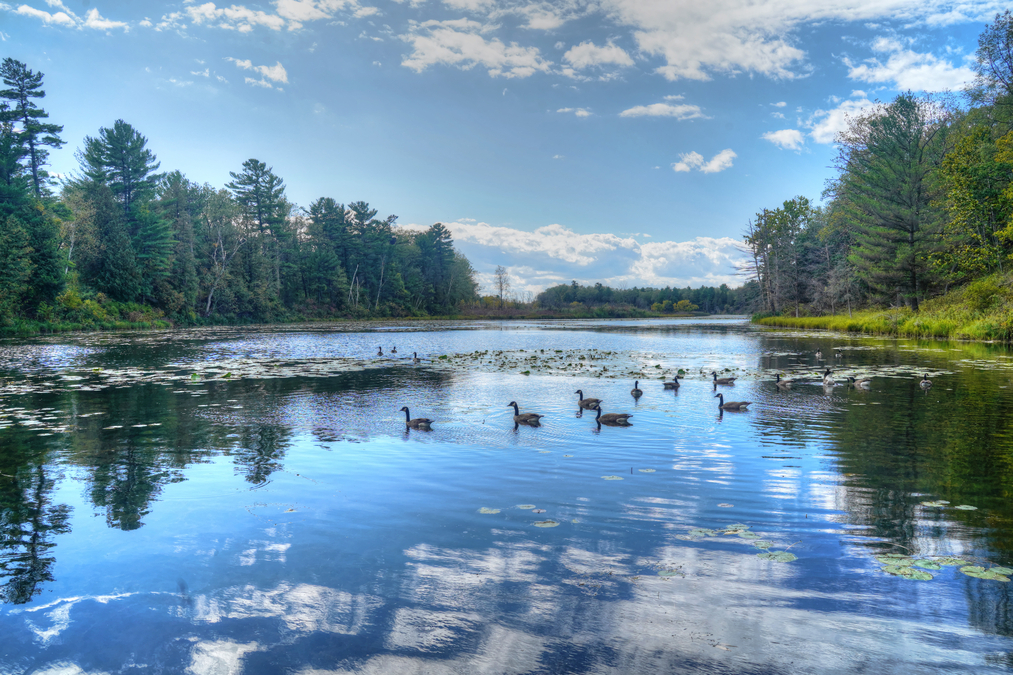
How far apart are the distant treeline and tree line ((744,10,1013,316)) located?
91.3 m

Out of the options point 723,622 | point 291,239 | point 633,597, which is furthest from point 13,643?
point 291,239

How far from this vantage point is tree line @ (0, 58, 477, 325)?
172ft

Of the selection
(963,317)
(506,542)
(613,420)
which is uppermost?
(963,317)

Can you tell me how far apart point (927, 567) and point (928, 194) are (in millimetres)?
53064

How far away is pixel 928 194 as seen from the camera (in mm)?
45531

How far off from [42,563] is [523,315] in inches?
5163

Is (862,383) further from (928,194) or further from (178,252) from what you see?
(178,252)

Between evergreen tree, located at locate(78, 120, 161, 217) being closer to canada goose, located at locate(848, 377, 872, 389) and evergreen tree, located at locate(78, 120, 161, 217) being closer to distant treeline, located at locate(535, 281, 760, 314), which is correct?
canada goose, located at locate(848, 377, 872, 389)

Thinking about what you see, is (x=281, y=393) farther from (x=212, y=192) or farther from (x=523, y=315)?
(x=523, y=315)

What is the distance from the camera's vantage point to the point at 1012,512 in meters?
6.53

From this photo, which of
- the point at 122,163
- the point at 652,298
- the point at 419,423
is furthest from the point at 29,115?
the point at 652,298

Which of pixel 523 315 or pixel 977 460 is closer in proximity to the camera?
pixel 977 460

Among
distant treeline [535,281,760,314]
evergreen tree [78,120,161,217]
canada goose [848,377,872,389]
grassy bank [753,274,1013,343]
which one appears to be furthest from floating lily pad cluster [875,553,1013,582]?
distant treeline [535,281,760,314]

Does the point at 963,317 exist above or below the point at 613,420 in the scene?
above
